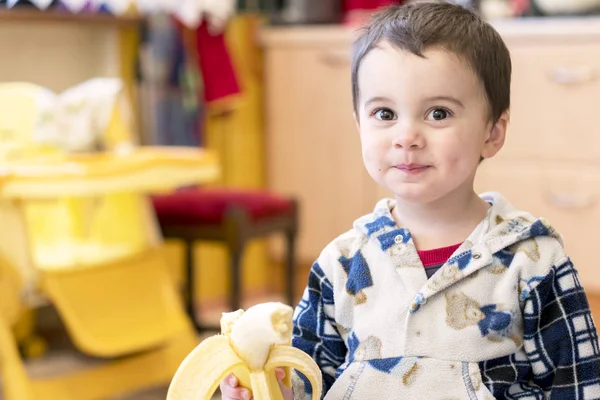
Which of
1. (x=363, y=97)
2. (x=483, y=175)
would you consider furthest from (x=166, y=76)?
(x=363, y=97)

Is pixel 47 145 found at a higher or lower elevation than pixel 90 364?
higher

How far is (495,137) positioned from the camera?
3.21 feet

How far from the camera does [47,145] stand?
7.88 ft

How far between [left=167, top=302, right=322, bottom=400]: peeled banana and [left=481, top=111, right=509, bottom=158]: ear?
279 millimetres

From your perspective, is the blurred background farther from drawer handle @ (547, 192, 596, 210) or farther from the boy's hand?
the boy's hand

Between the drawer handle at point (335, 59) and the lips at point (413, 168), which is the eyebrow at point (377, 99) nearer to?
the lips at point (413, 168)

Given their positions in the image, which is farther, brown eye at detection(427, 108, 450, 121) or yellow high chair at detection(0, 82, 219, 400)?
yellow high chair at detection(0, 82, 219, 400)

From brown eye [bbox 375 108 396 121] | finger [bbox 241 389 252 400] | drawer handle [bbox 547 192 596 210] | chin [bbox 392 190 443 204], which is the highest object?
brown eye [bbox 375 108 396 121]

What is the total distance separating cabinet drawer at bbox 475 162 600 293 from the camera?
2.76 m

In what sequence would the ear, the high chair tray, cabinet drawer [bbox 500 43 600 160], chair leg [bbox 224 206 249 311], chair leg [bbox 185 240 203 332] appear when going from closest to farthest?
1. the ear
2. the high chair tray
3. chair leg [bbox 224 206 249 311]
4. cabinet drawer [bbox 500 43 600 160]
5. chair leg [bbox 185 240 203 332]

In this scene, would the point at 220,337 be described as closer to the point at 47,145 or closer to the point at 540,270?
the point at 540,270

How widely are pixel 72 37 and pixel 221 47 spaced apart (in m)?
0.46

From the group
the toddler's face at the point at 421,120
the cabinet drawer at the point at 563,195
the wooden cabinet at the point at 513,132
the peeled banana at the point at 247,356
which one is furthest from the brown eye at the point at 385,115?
the cabinet drawer at the point at 563,195

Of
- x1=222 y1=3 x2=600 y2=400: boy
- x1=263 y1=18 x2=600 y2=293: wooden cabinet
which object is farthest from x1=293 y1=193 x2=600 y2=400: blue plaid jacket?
x1=263 y1=18 x2=600 y2=293: wooden cabinet
